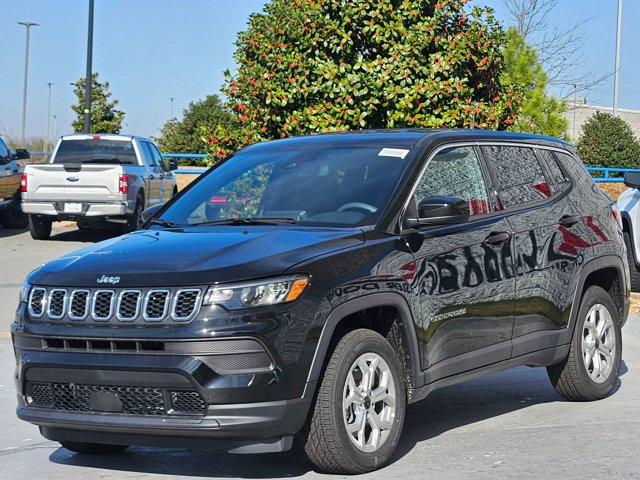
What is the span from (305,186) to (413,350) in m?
1.19

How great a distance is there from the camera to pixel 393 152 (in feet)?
22.7

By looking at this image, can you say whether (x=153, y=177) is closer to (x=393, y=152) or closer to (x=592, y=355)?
(x=592, y=355)

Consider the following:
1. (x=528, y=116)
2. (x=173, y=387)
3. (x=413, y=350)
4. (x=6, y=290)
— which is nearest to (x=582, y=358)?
(x=413, y=350)

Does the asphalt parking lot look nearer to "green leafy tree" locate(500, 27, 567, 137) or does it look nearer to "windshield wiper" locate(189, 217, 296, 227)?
"windshield wiper" locate(189, 217, 296, 227)

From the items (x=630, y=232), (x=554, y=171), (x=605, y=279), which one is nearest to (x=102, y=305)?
(x=554, y=171)

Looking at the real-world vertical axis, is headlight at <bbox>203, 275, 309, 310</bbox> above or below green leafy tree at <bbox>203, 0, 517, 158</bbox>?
below

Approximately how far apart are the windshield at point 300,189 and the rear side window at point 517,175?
0.90m

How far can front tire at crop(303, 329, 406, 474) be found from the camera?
5.79 metres

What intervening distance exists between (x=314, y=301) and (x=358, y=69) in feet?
36.4

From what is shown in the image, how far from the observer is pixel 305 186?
694 centimetres

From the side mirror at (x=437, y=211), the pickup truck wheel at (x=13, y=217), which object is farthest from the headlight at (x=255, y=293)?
the pickup truck wheel at (x=13, y=217)

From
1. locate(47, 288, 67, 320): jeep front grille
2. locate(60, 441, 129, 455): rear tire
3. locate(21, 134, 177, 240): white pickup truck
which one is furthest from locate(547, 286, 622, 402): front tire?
locate(21, 134, 177, 240): white pickup truck

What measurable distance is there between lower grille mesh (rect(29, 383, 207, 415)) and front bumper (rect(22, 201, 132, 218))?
47.6 feet

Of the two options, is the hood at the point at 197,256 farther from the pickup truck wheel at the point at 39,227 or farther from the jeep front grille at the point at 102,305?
the pickup truck wheel at the point at 39,227
